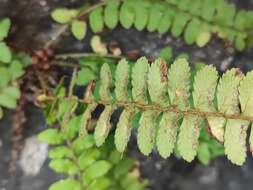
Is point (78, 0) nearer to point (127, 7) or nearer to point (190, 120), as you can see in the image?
point (127, 7)

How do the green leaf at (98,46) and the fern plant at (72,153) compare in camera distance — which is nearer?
the fern plant at (72,153)

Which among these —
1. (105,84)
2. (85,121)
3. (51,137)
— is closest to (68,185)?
(51,137)

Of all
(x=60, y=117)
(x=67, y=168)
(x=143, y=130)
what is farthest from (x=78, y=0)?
(x=143, y=130)

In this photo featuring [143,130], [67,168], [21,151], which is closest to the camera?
[143,130]

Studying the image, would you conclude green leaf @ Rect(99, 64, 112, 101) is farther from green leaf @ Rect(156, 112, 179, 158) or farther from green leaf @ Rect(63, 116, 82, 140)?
green leaf @ Rect(63, 116, 82, 140)

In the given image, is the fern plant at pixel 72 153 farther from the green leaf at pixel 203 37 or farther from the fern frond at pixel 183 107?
the green leaf at pixel 203 37

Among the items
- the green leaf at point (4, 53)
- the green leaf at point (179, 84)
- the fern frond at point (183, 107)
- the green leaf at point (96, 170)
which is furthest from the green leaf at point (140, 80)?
the green leaf at point (4, 53)
